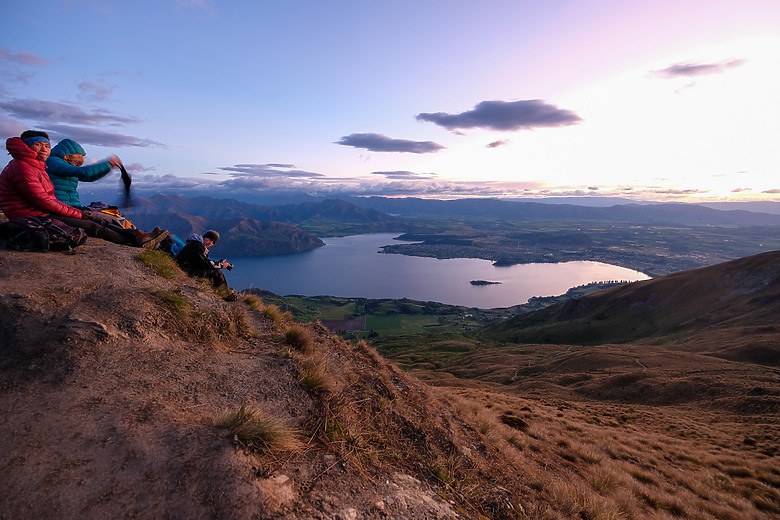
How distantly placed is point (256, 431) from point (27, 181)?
28.6 feet

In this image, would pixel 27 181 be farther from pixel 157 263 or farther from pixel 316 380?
pixel 316 380

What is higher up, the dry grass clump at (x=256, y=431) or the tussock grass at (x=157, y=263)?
the tussock grass at (x=157, y=263)

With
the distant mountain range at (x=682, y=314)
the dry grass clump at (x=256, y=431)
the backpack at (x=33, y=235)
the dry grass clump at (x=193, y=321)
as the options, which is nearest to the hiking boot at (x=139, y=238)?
the backpack at (x=33, y=235)

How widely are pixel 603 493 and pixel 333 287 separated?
576 feet

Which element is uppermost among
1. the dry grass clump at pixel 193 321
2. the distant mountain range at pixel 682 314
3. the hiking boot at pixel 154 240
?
the hiking boot at pixel 154 240

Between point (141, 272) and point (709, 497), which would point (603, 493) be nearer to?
point (709, 497)

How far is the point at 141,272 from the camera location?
823 cm

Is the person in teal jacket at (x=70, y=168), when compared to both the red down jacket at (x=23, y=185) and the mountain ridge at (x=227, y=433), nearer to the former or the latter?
the red down jacket at (x=23, y=185)

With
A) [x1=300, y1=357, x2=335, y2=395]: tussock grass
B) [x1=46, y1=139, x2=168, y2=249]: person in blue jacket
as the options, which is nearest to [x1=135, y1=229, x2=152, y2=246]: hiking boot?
[x1=46, y1=139, x2=168, y2=249]: person in blue jacket

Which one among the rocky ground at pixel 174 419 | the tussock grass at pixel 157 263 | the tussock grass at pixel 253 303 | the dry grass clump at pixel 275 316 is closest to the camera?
the rocky ground at pixel 174 419

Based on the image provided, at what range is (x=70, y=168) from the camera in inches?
357

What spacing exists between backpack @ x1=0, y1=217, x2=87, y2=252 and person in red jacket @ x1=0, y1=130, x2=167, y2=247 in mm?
563

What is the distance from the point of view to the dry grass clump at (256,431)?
416cm

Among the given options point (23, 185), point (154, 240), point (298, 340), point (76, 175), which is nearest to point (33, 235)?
point (23, 185)
